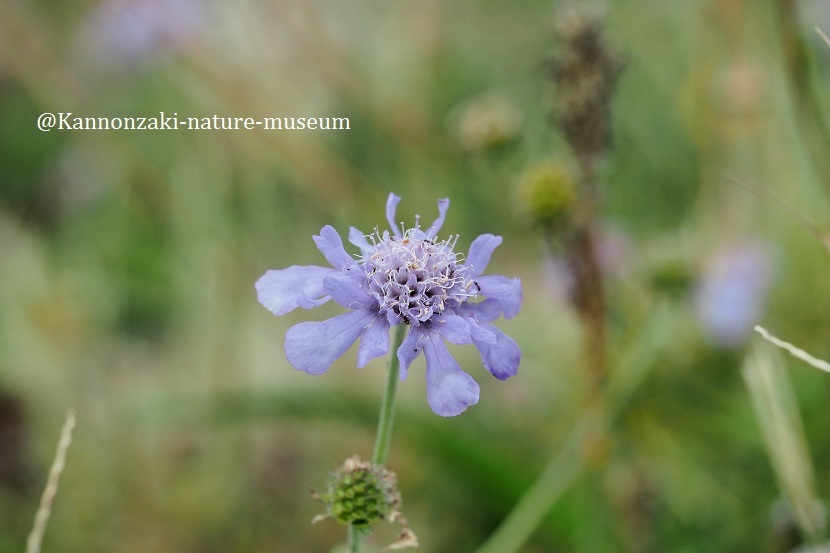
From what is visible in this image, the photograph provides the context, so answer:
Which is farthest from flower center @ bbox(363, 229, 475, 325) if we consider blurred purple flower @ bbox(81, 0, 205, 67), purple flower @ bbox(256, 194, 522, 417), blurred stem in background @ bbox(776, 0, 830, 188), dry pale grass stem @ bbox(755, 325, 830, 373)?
blurred purple flower @ bbox(81, 0, 205, 67)

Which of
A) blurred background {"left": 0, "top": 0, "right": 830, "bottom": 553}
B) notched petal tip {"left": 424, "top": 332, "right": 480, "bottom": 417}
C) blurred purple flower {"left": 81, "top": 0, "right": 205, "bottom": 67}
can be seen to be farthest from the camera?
blurred purple flower {"left": 81, "top": 0, "right": 205, "bottom": 67}

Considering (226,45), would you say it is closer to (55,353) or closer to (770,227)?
(55,353)

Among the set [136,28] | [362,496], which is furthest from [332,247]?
[136,28]

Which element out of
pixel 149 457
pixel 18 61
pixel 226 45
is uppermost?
pixel 226 45

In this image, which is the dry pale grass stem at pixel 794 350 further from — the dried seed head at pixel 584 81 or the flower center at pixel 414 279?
the dried seed head at pixel 584 81

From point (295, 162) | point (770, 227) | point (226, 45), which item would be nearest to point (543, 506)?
point (295, 162)

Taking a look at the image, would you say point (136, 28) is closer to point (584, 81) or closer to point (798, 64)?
point (584, 81)

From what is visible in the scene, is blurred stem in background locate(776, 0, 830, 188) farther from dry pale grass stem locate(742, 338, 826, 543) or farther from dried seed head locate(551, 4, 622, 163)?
dry pale grass stem locate(742, 338, 826, 543)
